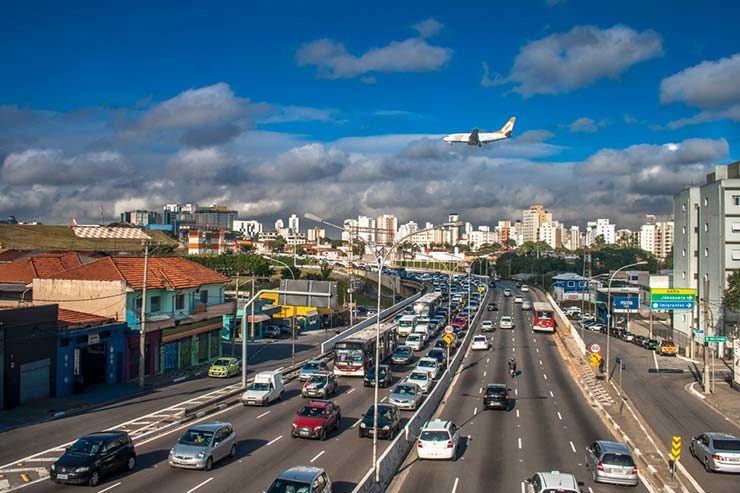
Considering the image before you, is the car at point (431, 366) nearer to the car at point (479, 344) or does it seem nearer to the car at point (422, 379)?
the car at point (422, 379)

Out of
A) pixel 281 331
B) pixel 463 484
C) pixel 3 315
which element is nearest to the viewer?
pixel 463 484

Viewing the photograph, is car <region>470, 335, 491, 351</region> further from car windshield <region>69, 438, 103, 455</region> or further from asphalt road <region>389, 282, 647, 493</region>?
car windshield <region>69, 438, 103, 455</region>

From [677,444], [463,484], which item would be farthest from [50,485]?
[677,444]

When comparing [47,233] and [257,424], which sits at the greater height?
[47,233]

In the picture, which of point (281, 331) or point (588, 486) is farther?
point (281, 331)

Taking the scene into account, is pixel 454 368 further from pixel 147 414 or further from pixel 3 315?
pixel 3 315

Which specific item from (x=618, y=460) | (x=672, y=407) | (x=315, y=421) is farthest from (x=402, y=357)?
(x=618, y=460)

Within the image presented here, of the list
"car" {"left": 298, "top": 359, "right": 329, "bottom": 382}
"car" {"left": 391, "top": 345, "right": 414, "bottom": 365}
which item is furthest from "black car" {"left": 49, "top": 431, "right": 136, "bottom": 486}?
"car" {"left": 391, "top": 345, "right": 414, "bottom": 365}

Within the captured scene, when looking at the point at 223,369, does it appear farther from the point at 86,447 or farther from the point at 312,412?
the point at 86,447
